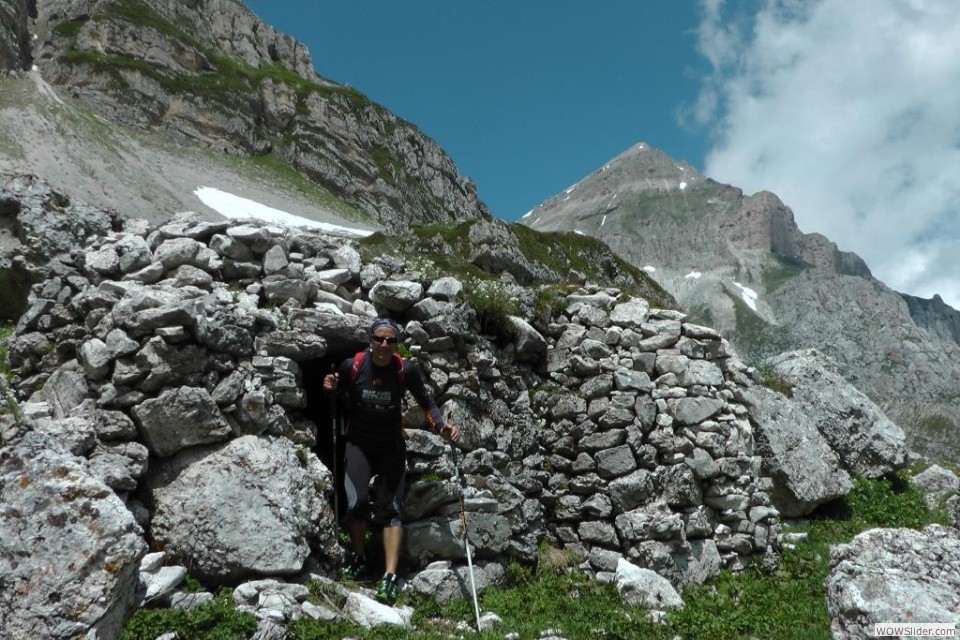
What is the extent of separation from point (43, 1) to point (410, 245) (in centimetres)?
10304

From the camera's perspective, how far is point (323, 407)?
10.4 meters

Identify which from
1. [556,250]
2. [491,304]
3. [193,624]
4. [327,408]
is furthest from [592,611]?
[556,250]

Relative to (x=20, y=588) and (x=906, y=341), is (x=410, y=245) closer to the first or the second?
(x=20, y=588)

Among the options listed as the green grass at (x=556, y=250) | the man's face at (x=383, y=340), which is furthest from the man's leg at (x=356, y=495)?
the green grass at (x=556, y=250)

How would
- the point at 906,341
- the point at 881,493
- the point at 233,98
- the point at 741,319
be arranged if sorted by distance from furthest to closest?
the point at 741,319, the point at 906,341, the point at 233,98, the point at 881,493

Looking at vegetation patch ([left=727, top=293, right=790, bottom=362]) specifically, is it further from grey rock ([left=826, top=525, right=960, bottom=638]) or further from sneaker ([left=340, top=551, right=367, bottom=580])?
sneaker ([left=340, top=551, right=367, bottom=580])

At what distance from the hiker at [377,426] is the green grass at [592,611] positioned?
1029mm

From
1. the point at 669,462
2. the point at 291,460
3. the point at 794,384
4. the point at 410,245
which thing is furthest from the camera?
the point at 410,245

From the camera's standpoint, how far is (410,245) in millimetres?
28250

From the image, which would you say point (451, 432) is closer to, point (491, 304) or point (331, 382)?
point (331, 382)

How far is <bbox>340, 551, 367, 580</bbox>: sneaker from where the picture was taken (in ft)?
25.6

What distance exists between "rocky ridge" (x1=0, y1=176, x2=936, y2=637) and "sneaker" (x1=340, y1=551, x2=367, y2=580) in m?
0.37

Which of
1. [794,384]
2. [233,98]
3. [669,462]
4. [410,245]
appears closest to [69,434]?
[669,462]

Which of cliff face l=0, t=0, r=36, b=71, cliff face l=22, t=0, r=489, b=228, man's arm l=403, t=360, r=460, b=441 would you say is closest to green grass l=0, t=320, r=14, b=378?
man's arm l=403, t=360, r=460, b=441
